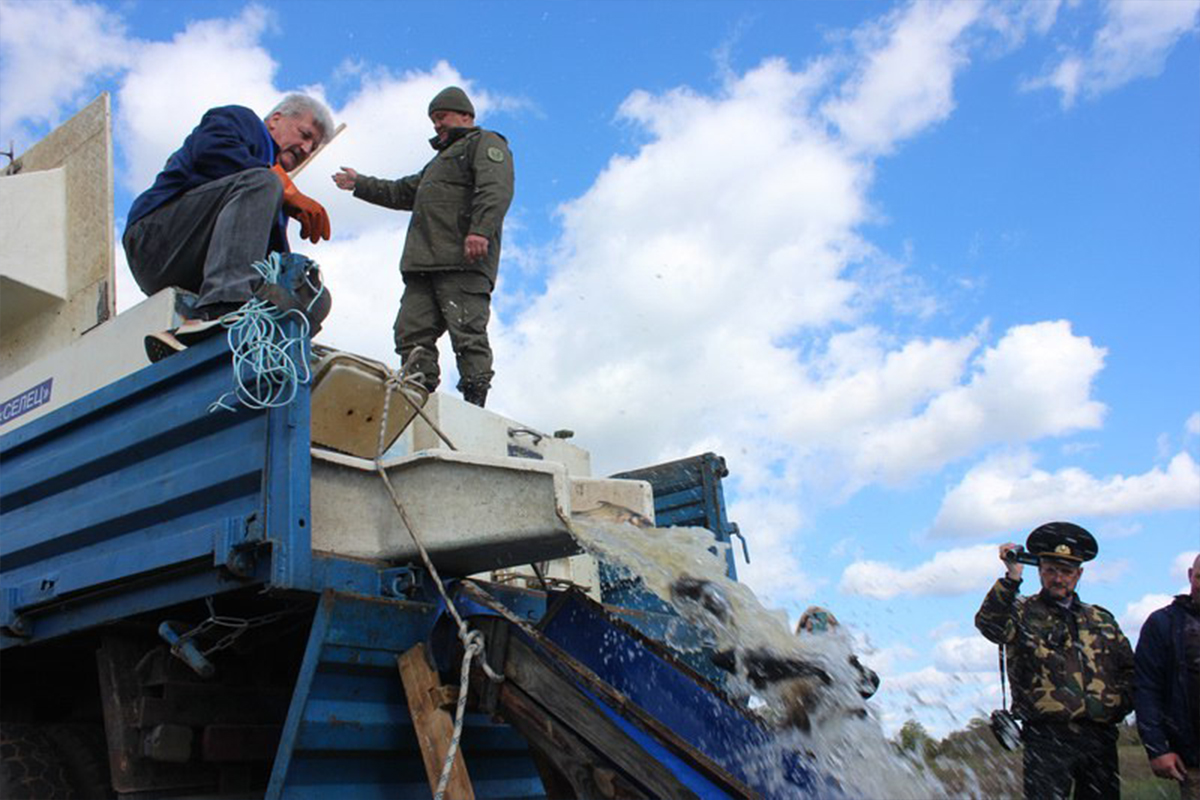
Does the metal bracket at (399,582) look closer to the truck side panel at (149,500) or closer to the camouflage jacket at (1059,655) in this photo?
the truck side panel at (149,500)

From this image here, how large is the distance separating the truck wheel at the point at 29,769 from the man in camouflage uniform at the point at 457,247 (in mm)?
2139

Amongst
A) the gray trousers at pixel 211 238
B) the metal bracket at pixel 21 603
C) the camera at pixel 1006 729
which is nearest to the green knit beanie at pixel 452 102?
the gray trousers at pixel 211 238

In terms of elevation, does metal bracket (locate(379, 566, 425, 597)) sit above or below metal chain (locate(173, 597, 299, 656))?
above

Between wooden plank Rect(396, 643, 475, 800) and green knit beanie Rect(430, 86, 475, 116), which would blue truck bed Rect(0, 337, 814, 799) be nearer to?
wooden plank Rect(396, 643, 475, 800)

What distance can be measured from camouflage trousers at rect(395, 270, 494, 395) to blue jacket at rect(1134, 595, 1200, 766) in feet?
9.79

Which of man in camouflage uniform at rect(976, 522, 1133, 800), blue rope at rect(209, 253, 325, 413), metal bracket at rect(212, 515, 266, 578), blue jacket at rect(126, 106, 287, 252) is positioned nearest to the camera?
metal bracket at rect(212, 515, 266, 578)

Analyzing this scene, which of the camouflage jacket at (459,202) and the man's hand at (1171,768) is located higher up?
the camouflage jacket at (459,202)

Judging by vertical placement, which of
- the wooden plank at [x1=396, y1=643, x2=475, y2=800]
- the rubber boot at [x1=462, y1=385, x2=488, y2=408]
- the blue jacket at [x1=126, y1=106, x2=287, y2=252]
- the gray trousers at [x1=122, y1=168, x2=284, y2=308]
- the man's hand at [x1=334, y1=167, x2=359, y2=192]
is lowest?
the wooden plank at [x1=396, y1=643, x2=475, y2=800]

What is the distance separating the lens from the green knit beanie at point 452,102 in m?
5.54

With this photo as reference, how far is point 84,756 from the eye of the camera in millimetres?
3162

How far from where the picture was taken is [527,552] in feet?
9.30

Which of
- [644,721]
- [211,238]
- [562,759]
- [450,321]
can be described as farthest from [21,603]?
[450,321]

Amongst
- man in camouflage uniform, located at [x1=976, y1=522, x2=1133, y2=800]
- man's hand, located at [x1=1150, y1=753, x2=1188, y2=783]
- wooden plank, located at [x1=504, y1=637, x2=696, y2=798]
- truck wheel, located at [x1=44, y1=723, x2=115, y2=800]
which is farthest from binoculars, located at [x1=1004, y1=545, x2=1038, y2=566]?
truck wheel, located at [x1=44, y1=723, x2=115, y2=800]

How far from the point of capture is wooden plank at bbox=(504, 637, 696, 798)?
7.86ft
